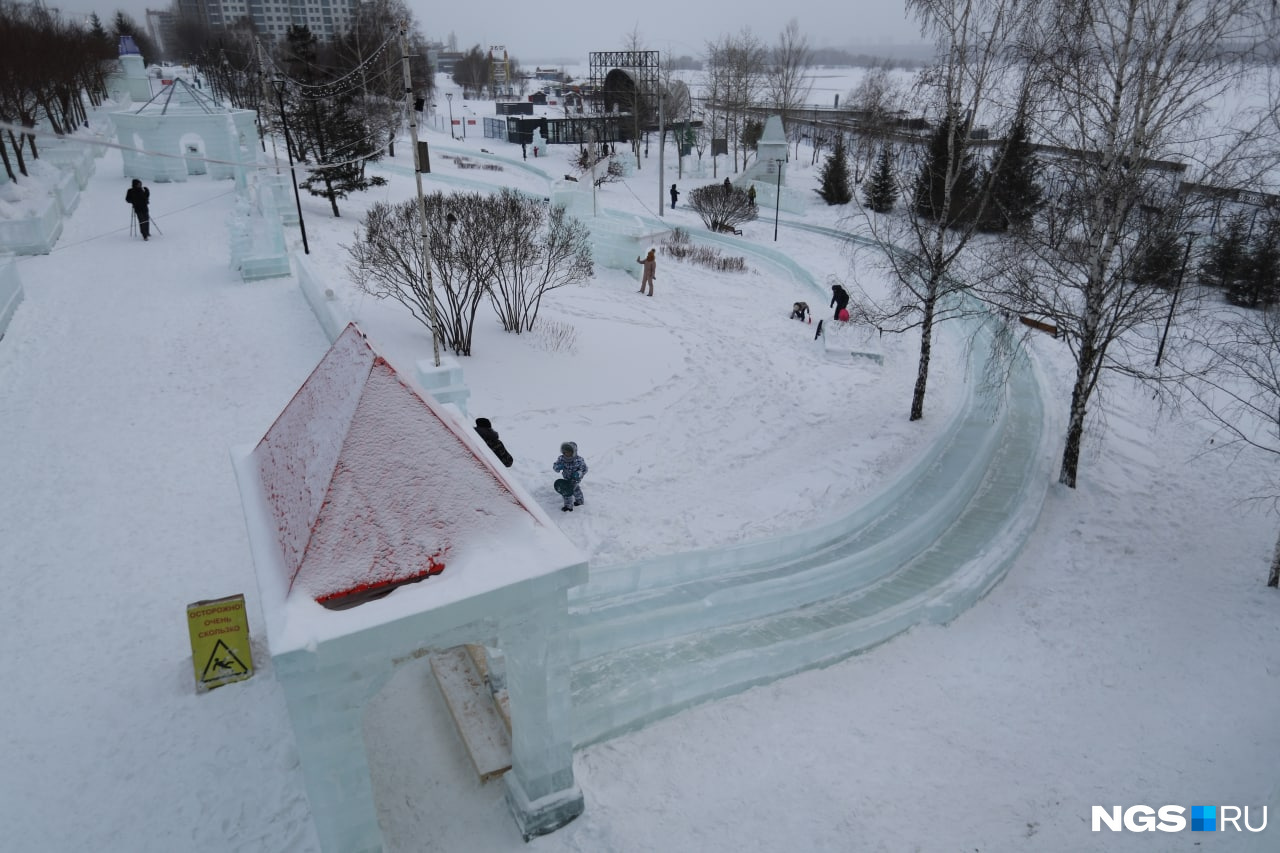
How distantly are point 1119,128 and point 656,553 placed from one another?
8.38 meters

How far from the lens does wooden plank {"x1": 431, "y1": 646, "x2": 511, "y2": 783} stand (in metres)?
6.07

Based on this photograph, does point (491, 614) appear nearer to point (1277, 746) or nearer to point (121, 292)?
point (1277, 746)

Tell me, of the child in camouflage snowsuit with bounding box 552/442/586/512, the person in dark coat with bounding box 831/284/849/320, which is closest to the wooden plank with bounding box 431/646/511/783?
the child in camouflage snowsuit with bounding box 552/442/586/512

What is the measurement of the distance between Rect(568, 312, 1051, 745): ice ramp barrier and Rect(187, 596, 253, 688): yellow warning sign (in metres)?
2.95

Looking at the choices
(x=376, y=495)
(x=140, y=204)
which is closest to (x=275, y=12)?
(x=140, y=204)

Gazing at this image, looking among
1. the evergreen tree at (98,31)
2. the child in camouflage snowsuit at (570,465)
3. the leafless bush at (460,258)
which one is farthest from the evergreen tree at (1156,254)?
the evergreen tree at (98,31)

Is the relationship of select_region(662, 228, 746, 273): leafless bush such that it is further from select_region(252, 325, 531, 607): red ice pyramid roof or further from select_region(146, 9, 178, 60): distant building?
select_region(146, 9, 178, 60): distant building

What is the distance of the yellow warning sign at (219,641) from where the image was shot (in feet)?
21.9

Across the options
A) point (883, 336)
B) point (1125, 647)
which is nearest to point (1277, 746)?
point (1125, 647)

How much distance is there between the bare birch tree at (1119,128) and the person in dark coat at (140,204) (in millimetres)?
20580

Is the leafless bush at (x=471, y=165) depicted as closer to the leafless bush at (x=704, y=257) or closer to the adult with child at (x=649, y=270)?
the leafless bush at (x=704, y=257)

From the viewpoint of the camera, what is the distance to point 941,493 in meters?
12.0

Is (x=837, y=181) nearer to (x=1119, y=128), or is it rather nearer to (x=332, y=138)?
(x=332, y=138)

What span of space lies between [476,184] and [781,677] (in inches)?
1172
